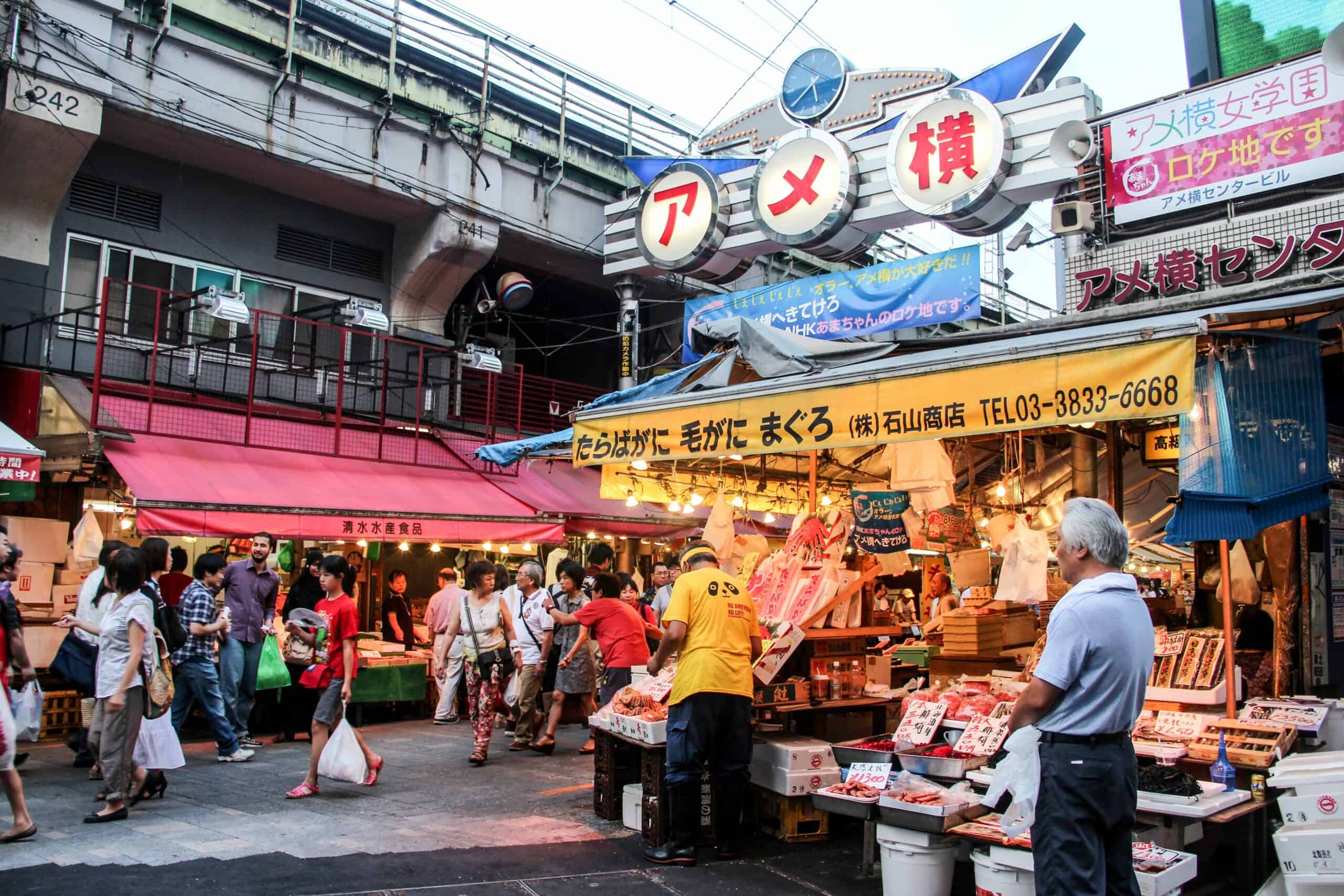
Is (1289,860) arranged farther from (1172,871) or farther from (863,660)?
(863,660)

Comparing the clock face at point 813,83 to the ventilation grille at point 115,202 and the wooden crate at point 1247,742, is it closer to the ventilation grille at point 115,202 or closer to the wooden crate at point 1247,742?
the ventilation grille at point 115,202

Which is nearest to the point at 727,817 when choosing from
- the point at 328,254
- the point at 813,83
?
the point at 328,254

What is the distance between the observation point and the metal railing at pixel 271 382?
1316cm

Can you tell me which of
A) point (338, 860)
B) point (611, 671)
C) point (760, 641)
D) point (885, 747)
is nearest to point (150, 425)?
point (611, 671)

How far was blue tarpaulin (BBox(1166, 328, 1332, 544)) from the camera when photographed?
20.0ft

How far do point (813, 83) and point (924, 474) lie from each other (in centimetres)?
1023

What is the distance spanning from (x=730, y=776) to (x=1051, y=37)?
13034 mm

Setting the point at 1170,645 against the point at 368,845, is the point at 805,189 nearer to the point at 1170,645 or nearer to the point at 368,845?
the point at 1170,645

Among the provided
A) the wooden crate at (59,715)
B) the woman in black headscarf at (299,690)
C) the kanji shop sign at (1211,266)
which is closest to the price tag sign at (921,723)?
the kanji shop sign at (1211,266)

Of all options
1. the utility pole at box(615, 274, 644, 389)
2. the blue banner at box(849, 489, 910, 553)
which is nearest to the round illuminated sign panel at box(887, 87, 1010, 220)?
the utility pole at box(615, 274, 644, 389)

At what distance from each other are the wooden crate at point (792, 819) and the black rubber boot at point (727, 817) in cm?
43

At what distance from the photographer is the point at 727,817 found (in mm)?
6785

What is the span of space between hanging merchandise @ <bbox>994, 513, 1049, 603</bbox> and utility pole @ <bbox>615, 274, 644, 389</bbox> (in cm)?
1108

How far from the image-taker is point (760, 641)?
742 centimetres
